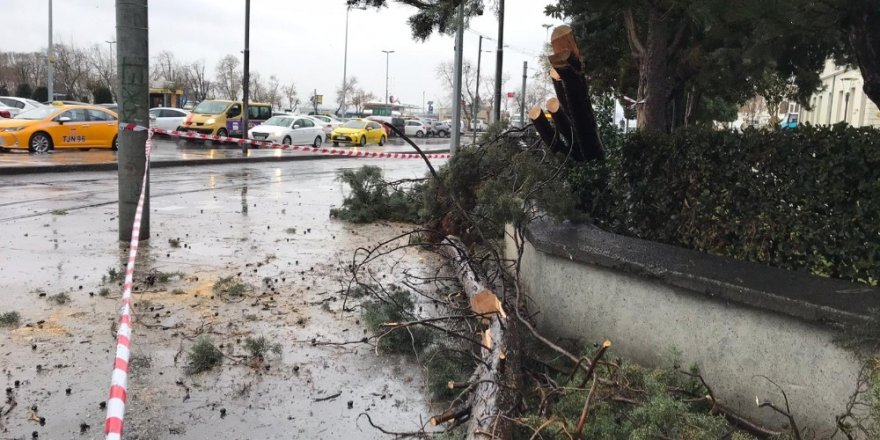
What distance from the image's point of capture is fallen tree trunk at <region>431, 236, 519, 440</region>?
3098mm

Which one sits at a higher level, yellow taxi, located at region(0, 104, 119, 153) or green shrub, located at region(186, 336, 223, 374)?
yellow taxi, located at region(0, 104, 119, 153)

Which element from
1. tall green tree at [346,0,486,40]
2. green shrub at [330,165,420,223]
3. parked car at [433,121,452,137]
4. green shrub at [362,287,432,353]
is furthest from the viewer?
parked car at [433,121,452,137]

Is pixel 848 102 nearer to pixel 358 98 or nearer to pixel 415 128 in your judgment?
pixel 415 128

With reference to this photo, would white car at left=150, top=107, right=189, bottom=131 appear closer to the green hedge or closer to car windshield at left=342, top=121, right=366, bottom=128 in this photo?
car windshield at left=342, top=121, right=366, bottom=128

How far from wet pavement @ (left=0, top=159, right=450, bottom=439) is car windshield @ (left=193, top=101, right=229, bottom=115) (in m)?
20.5

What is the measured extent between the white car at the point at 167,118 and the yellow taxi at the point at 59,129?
934 cm

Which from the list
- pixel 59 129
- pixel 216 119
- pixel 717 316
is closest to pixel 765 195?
pixel 717 316

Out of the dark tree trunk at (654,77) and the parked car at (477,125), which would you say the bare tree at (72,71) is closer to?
the parked car at (477,125)

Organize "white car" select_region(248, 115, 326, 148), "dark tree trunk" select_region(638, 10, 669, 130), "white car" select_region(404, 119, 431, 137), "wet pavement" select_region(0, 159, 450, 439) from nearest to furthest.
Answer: "wet pavement" select_region(0, 159, 450, 439) → "dark tree trunk" select_region(638, 10, 669, 130) → "white car" select_region(248, 115, 326, 148) → "white car" select_region(404, 119, 431, 137)

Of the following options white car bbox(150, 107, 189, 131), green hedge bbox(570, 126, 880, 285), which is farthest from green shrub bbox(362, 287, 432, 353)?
white car bbox(150, 107, 189, 131)

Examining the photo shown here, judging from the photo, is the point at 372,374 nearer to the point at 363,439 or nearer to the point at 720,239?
the point at 363,439

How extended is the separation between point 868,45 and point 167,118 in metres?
31.0

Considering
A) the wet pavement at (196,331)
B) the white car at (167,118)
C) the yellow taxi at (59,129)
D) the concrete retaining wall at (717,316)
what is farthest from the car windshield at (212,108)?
the concrete retaining wall at (717,316)

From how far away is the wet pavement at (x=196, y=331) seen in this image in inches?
147
